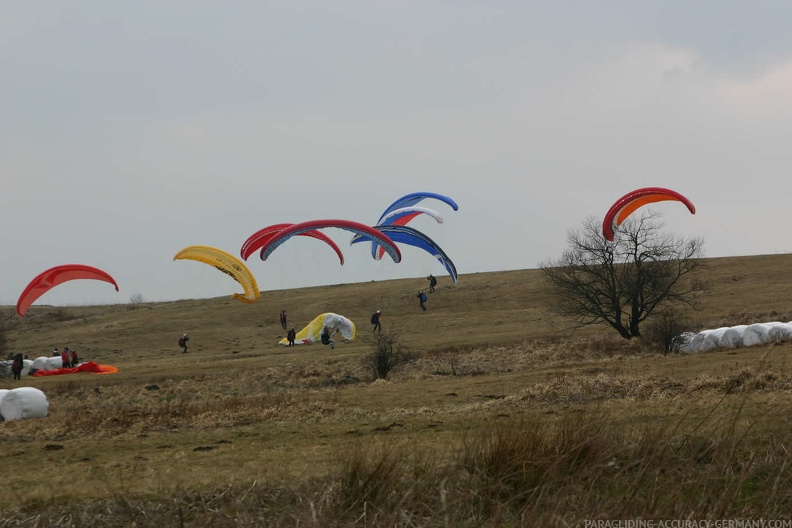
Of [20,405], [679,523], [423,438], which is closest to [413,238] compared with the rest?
[20,405]

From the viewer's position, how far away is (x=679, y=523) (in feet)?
21.1

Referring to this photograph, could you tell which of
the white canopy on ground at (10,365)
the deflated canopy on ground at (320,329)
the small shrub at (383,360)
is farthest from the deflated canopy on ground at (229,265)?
the small shrub at (383,360)

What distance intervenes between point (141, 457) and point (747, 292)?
50047mm

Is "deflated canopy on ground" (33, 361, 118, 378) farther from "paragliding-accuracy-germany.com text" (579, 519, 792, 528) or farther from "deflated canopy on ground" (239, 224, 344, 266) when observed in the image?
"paragliding-accuracy-germany.com text" (579, 519, 792, 528)

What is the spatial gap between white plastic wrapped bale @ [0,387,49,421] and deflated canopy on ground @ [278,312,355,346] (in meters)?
28.8

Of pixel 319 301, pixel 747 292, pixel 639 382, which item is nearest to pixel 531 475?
pixel 639 382

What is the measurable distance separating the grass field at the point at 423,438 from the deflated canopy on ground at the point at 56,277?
5.39 m

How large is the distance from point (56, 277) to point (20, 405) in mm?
22336

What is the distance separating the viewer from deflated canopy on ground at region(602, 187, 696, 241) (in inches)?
1406

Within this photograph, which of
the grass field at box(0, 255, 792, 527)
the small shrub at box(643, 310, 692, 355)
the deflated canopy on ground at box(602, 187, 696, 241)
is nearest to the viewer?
the grass field at box(0, 255, 792, 527)

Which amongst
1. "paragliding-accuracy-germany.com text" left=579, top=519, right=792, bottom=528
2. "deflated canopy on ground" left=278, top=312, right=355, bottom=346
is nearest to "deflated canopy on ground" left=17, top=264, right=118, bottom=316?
"deflated canopy on ground" left=278, top=312, right=355, bottom=346

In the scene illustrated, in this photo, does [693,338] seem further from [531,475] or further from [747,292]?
[747,292]

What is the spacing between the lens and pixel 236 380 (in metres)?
31.5

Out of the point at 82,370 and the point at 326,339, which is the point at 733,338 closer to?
the point at 326,339
